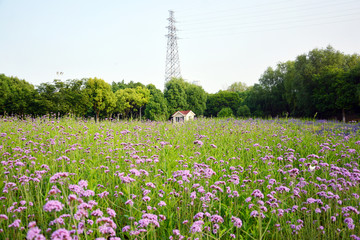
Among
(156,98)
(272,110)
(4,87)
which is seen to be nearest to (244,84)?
(272,110)

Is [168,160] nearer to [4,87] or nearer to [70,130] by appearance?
[70,130]

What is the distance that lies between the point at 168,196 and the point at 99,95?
2144 inches

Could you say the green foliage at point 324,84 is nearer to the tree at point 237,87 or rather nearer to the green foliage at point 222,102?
the green foliage at point 222,102

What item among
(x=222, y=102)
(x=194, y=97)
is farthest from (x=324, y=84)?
(x=222, y=102)

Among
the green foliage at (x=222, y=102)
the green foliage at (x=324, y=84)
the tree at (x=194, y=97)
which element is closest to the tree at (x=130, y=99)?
the tree at (x=194, y=97)

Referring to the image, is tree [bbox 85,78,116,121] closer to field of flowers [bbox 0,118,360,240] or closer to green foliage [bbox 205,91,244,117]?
green foliage [bbox 205,91,244,117]

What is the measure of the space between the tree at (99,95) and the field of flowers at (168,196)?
48.4 metres

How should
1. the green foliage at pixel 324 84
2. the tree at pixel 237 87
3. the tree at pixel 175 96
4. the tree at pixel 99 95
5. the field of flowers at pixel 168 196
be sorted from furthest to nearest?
the tree at pixel 237 87, the tree at pixel 175 96, the tree at pixel 99 95, the green foliage at pixel 324 84, the field of flowers at pixel 168 196

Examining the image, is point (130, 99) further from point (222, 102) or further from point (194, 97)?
point (222, 102)

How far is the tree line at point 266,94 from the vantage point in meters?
35.3

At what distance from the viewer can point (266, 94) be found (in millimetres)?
53625

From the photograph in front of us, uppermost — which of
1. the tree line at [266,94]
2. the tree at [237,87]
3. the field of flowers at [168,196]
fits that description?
the tree at [237,87]

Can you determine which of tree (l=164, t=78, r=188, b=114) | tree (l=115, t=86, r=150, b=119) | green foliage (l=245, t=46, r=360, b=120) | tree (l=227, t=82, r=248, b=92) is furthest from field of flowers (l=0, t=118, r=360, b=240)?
tree (l=227, t=82, r=248, b=92)

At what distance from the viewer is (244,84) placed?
114 m
